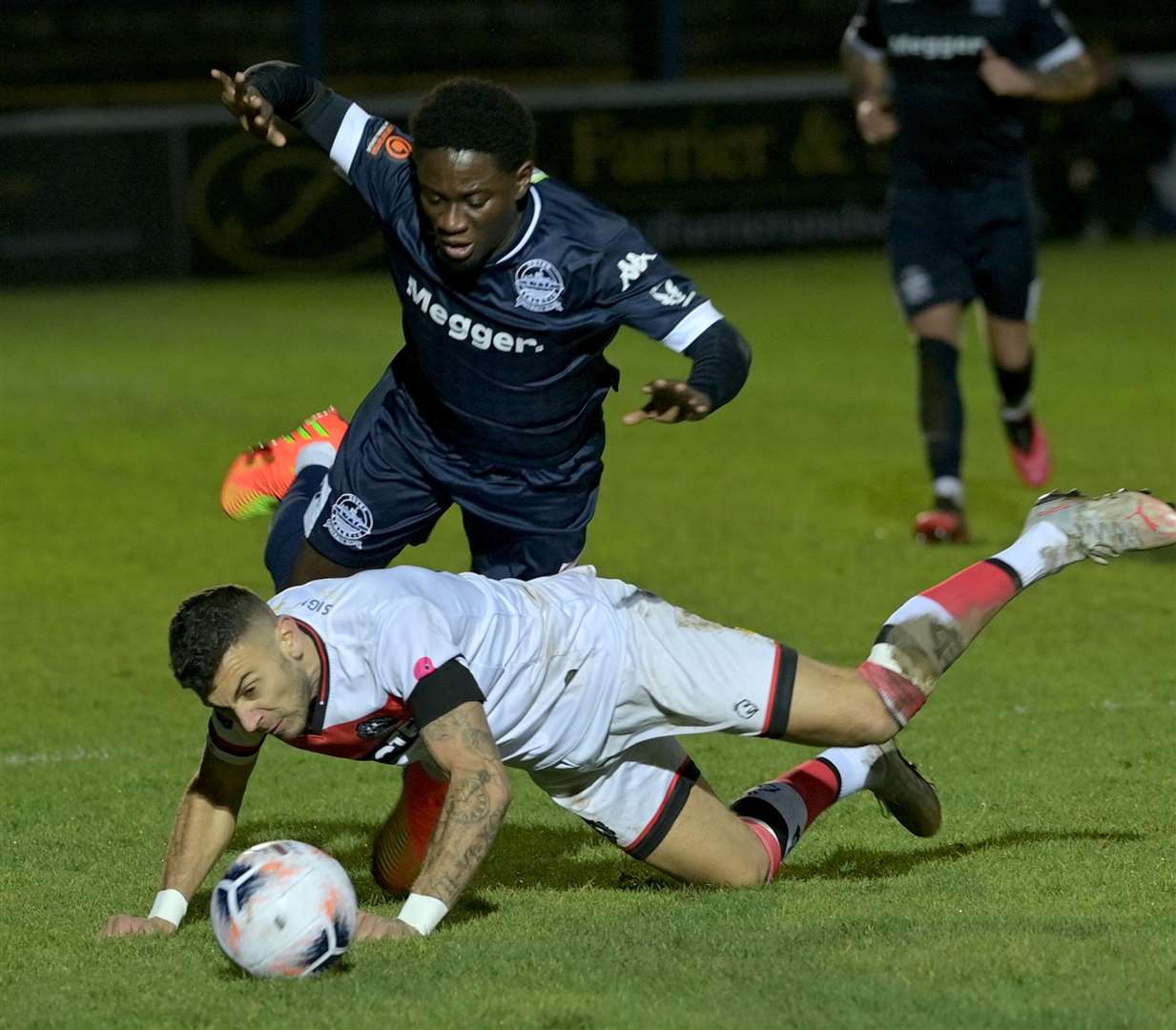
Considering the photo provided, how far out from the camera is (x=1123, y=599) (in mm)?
8672

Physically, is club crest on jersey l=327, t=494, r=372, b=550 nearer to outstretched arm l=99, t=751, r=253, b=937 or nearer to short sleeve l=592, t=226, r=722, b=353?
short sleeve l=592, t=226, r=722, b=353

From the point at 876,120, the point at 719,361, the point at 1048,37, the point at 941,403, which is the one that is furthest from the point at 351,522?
the point at 1048,37

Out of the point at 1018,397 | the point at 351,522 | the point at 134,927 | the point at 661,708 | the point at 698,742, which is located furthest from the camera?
the point at 1018,397

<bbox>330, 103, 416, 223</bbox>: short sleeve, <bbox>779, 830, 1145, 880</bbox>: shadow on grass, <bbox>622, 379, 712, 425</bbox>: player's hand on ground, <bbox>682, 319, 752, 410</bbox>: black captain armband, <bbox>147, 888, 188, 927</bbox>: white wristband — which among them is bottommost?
<bbox>779, 830, 1145, 880</bbox>: shadow on grass

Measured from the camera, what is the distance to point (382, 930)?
15.1ft

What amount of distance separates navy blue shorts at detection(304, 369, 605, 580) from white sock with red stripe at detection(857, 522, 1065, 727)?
110 centimetres

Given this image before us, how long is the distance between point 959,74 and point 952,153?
1.16ft

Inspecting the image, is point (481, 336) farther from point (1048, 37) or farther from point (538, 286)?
point (1048, 37)

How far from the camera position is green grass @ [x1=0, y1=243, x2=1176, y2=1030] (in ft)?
14.3

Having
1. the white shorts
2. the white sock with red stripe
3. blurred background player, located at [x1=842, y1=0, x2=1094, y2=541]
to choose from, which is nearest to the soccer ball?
the white shorts

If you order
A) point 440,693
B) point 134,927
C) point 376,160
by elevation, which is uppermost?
point 376,160

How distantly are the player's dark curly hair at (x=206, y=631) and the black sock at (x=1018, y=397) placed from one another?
21.4 ft

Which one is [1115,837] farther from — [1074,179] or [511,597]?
[1074,179]

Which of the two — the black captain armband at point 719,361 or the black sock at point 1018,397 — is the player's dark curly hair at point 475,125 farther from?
the black sock at point 1018,397
